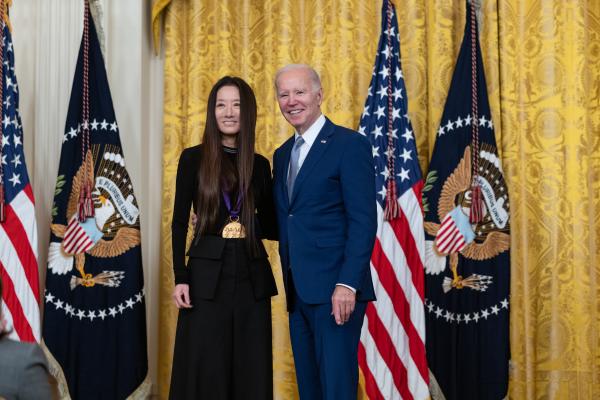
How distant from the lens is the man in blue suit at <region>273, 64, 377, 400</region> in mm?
2686

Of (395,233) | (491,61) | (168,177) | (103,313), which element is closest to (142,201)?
(168,177)

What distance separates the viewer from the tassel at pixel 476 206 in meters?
4.11

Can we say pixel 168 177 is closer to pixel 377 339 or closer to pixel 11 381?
pixel 377 339

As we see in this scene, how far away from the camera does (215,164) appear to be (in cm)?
288

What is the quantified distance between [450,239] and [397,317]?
547 mm

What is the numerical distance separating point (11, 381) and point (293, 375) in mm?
3408

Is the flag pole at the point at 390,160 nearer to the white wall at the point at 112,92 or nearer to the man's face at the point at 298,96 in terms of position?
the man's face at the point at 298,96

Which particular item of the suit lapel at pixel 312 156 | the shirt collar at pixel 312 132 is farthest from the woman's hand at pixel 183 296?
the shirt collar at pixel 312 132

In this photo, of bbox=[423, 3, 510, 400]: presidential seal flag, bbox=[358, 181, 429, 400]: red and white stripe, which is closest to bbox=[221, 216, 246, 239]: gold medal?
bbox=[358, 181, 429, 400]: red and white stripe

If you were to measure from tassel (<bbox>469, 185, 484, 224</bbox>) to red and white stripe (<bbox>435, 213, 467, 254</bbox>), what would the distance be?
0.11 metres

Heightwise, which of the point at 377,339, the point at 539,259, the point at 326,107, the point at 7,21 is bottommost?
the point at 377,339

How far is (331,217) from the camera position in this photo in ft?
9.01

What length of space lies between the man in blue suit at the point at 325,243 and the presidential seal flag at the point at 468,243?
1543 mm

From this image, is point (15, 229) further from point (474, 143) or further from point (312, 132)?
point (474, 143)
